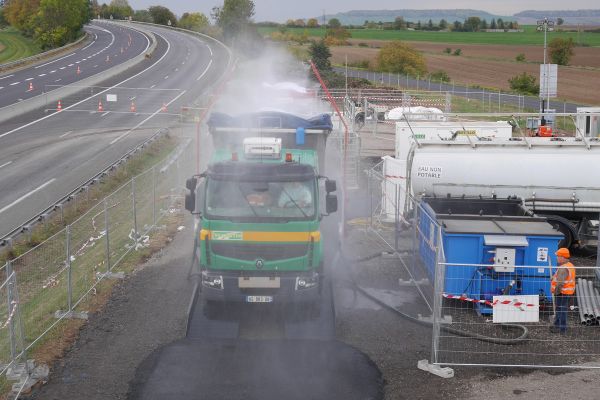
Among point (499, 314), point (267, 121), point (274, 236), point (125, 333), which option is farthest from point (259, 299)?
point (267, 121)

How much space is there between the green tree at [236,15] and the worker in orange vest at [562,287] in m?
23.0

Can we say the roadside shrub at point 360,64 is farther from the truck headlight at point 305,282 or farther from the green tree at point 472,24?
the green tree at point 472,24

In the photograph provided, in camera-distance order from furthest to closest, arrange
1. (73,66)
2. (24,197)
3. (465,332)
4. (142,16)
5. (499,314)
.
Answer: (142,16) < (73,66) < (24,197) < (465,332) < (499,314)

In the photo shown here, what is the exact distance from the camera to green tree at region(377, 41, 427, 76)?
216 feet

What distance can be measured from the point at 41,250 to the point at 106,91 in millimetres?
38591

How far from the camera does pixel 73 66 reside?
200ft

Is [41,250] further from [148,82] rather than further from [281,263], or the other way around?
[148,82]

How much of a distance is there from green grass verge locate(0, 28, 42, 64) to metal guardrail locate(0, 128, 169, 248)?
169ft

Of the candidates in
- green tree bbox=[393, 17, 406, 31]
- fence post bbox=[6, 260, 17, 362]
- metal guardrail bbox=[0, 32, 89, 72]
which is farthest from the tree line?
green tree bbox=[393, 17, 406, 31]

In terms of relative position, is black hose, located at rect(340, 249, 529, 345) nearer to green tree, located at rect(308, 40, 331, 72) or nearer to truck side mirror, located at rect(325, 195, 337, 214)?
truck side mirror, located at rect(325, 195, 337, 214)

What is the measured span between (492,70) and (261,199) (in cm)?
7288

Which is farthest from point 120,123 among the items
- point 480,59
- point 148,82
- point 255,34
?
point 480,59

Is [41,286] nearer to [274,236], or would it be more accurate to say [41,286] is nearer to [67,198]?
[274,236]

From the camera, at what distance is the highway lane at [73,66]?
48066 millimetres
